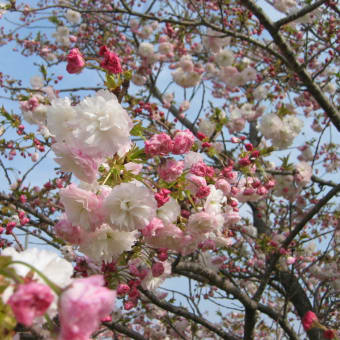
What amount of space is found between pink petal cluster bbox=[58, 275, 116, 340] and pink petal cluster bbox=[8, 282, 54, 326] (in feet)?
0.12

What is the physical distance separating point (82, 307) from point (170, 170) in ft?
2.59

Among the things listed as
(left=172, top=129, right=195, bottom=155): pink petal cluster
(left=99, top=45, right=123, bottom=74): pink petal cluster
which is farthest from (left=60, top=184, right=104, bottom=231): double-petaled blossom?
(left=99, top=45, right=123, bottom=74): pink petal cluster

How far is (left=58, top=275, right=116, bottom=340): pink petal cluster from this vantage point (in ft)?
2.16

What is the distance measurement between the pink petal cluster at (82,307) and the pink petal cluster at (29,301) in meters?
0.04

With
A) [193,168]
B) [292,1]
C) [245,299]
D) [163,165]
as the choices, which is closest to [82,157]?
[163,165]

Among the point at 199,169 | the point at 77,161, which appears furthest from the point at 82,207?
the point at 199,169

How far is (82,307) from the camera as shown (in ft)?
2.17

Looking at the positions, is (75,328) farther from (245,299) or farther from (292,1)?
(292,1)

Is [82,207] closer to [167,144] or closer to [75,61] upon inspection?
[167,144]

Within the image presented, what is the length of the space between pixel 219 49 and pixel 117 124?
520 cm

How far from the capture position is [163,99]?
272 inches

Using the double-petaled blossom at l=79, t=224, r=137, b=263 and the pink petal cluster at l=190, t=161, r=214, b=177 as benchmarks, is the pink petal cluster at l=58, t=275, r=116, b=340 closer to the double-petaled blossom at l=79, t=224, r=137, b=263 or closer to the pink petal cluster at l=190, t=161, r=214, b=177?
the double-petaled blossom at l=79, t=224, r=137, b=263

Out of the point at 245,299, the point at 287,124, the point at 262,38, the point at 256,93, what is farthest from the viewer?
Answer: the point at 256,93

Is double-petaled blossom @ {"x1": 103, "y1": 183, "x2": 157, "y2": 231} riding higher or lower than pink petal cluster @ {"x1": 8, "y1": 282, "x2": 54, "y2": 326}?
higher
